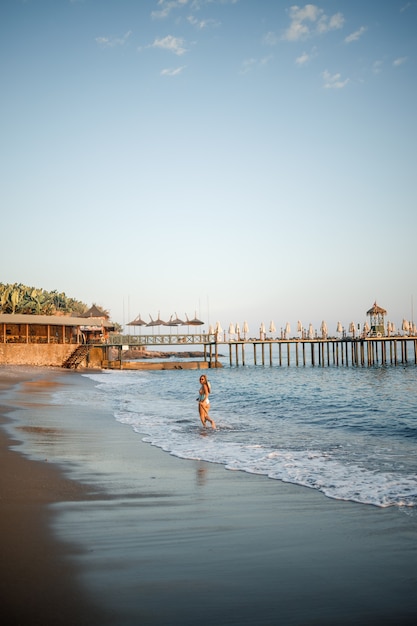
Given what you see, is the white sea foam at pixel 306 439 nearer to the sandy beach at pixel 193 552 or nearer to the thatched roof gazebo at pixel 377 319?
the sandy beach at pixel 193 552

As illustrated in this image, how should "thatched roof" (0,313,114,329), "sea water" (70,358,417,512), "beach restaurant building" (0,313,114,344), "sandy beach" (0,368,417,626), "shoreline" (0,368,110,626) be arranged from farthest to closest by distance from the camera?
"beach restaurant building" (0,313,114,344) < "thatched roof" (0,313,114,329) < "sea water" (70,358,417,512) < "sandy beach" (0,368,417,626) < "shoreline" (0,368,110,626)

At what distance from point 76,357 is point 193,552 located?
5124 centimetres

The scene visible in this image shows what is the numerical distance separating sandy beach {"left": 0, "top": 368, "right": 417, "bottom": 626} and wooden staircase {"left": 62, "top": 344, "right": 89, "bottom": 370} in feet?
152

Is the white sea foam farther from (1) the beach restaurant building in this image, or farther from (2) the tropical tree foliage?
(2) the tropical tree foliage

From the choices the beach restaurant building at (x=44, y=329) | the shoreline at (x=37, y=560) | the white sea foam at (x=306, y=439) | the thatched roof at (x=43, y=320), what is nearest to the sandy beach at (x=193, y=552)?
the shoreline at (x=37, y=560)

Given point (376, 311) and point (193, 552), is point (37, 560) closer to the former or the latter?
point (193, 552)

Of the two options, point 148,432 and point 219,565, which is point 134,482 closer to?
point 219,565

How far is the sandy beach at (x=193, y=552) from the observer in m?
3.67

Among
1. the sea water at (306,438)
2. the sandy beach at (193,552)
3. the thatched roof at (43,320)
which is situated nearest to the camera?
the sandy beach at (193,552)

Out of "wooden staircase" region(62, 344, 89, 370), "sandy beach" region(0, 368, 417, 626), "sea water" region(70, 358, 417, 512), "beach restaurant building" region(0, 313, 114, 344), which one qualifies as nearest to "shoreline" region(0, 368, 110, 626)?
"sandy beach" region(0, 368, 417, 626)

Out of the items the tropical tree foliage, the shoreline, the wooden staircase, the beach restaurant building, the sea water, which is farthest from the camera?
the tropical tree foliage

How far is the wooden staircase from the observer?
53094 millimetres

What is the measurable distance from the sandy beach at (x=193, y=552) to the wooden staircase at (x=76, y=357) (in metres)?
46.4

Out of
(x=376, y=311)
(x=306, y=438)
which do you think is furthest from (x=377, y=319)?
(x=306, y=438)
